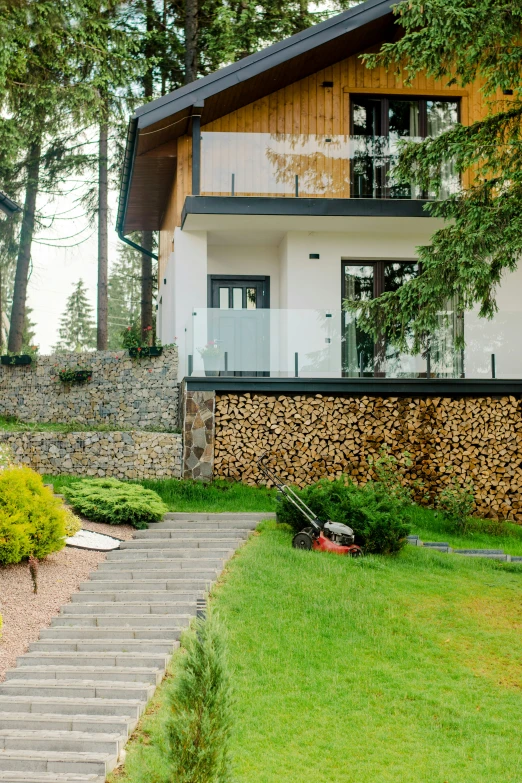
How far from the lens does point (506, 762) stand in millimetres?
6586

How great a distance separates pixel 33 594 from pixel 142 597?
117 centimetres

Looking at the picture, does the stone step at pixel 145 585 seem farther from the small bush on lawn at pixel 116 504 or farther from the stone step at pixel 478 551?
the stone step at pixel 478 551

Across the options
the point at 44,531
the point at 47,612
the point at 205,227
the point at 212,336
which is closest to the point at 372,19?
the point at 205,227

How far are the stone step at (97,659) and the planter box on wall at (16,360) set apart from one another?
436 inches

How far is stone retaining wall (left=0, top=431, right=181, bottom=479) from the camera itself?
15.4 m

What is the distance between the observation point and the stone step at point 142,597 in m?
9.52

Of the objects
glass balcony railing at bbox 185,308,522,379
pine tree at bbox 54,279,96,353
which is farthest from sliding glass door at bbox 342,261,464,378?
pine tree at bbox 54,279,96,353

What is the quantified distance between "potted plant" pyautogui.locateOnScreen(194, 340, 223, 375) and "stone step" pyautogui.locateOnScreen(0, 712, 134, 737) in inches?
347

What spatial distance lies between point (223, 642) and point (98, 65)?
1924 centimetres

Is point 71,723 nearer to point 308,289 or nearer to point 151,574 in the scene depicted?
point 151,574

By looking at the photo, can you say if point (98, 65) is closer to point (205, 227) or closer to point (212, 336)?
point (205, 227)

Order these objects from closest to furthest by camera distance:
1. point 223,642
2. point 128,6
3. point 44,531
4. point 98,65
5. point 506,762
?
1. point 223,642
2. point 506,762
3. point 44,531
4. point 98,65
5. point 128,6

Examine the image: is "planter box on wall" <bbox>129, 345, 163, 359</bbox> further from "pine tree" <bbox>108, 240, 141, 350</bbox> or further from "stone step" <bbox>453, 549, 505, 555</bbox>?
"pine tree" <bbox>108, 240, 141, 350</bbox>

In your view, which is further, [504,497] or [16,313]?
[16,313]
